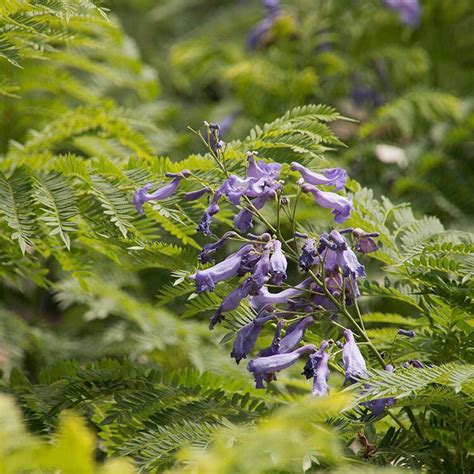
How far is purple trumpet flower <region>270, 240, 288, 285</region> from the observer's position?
1.63 m

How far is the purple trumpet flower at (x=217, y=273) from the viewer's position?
1.66 metres

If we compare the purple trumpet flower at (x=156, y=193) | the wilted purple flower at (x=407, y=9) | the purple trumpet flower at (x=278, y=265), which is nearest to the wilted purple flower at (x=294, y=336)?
the purple trumpet flower at (x=278, y=265)

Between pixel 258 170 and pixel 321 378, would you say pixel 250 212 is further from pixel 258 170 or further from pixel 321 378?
pixel 321 378

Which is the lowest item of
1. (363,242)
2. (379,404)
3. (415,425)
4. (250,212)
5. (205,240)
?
(205,240)

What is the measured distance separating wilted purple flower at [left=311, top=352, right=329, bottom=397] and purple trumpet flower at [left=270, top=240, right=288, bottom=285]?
0.55 ft

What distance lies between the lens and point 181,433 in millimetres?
1688

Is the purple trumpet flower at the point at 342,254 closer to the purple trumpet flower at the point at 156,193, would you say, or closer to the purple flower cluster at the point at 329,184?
the purple flower cluster at the point at 329,184

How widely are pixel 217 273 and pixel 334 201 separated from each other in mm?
286

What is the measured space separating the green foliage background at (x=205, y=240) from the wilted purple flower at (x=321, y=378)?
34mm

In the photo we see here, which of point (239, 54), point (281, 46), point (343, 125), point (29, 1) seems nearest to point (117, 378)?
point (29, 1)

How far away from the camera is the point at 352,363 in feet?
5.29

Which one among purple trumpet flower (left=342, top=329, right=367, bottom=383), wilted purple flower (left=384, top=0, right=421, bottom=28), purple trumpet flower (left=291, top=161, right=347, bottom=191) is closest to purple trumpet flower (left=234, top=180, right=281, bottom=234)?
purple trumpet flower (left=291, top=161, right=347, bottom=191)

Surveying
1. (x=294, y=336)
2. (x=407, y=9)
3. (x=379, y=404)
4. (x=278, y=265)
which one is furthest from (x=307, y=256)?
(x=407, y=9)

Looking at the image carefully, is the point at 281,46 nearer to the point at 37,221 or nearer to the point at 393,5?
the point at 393,5
